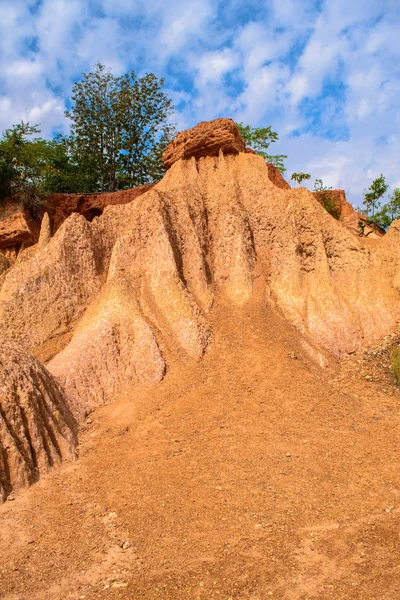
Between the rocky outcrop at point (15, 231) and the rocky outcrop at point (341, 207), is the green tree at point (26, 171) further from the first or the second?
the rocky outcrop at point (341, 207)

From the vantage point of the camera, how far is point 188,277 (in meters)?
11.2

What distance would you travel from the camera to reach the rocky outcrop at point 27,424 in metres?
5.82

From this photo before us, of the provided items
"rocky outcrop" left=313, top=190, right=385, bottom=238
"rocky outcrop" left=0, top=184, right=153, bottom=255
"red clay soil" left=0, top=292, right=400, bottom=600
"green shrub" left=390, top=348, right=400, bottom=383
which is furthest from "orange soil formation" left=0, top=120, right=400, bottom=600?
"rocky outcrop" left=313, top=190, right=385, bottom=238

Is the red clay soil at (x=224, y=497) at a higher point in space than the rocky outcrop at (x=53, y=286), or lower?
lower

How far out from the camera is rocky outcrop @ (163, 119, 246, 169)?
13.5m

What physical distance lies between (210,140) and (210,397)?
329 inches

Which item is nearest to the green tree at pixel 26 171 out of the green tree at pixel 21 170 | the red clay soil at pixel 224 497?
the green tree at pixel 21 170

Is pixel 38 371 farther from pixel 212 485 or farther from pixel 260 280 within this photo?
pixel 260 280

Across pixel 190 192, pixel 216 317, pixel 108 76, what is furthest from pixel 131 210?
pixel 108 76

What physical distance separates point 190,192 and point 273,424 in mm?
7318

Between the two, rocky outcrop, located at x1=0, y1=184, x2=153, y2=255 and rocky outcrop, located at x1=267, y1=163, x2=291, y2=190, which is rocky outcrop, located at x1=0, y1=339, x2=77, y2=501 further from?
rocky outcrop, located at x1=267, y1=163, x2=291, y2=190

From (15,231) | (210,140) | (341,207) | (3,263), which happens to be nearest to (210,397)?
(210,140)

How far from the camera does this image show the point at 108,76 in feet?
82.5

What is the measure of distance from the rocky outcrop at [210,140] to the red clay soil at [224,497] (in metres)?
7.16
